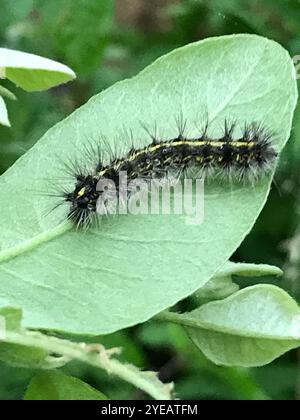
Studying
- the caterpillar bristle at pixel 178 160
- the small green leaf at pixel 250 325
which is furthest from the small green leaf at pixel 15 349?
the caterpillar bristle at pixel 178 160

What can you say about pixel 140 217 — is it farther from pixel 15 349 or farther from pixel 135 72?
pixel 135 72

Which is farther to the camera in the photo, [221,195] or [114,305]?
[221,195]

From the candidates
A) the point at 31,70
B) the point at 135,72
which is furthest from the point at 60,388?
the point at 135,72

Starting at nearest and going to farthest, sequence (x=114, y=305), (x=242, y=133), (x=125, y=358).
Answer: (x=114, y=305), (x=242, y=133), (x=125, y=358)

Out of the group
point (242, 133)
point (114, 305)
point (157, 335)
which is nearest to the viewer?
point (114, 305)

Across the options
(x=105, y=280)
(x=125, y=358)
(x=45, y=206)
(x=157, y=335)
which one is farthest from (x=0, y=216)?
(x=157, y=335)

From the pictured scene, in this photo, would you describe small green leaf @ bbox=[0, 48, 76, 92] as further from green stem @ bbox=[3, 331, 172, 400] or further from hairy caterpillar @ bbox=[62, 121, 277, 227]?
green stem @ bbox=[3, 331, 172, 400]

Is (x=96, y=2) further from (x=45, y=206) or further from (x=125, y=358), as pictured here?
(x=125, y=358)

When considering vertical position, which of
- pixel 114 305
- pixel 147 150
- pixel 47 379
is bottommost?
pixel 47 379
